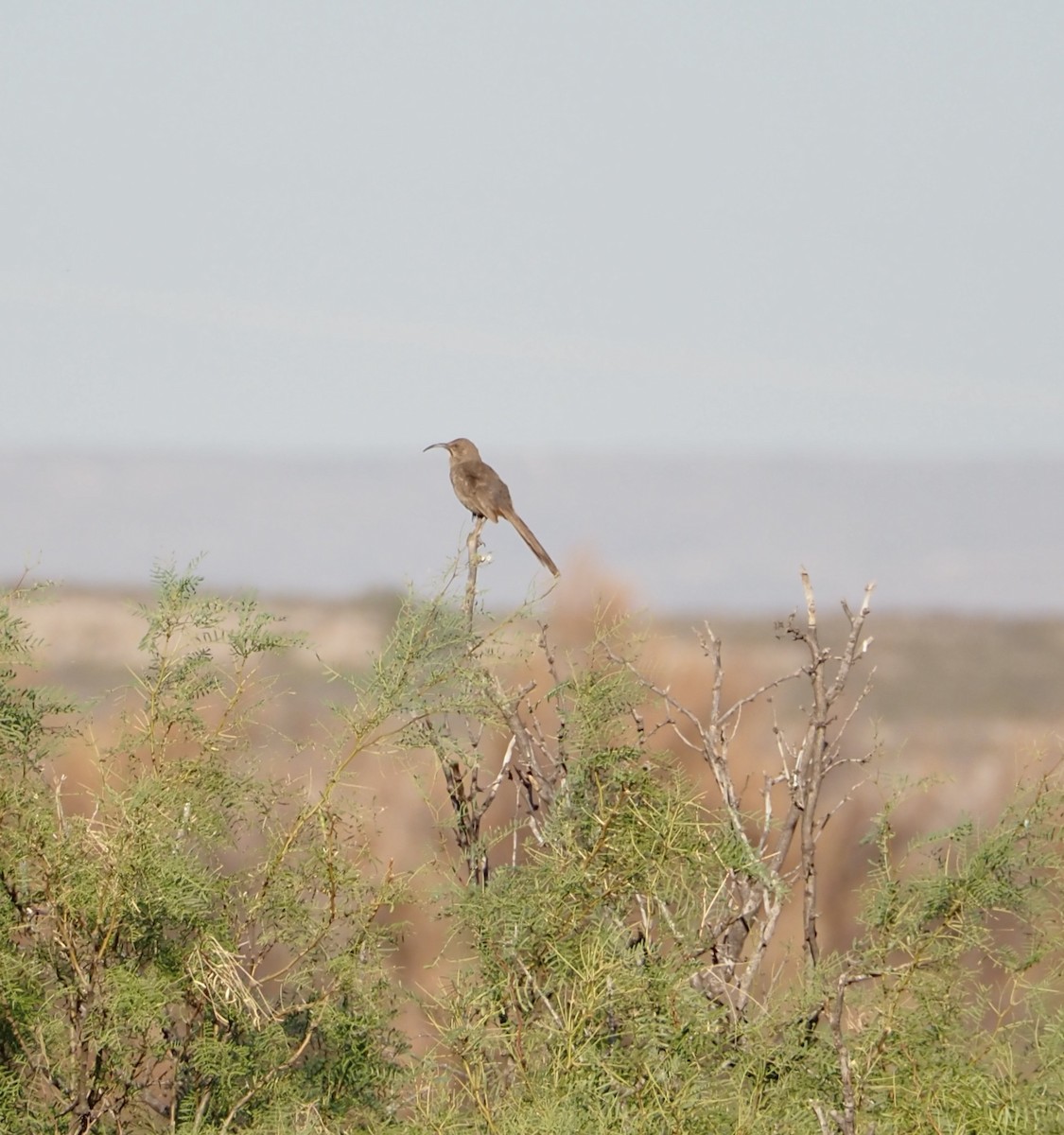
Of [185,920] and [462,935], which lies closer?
[185,920]

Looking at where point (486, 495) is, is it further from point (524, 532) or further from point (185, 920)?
point (185, 920)

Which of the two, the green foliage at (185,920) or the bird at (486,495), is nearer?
the green foliage at (185,920)

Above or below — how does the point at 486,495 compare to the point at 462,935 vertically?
above

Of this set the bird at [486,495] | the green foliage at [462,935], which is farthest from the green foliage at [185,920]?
the bird at [486,495]

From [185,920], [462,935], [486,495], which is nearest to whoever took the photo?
[185,920]

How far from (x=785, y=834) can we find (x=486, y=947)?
0.79m

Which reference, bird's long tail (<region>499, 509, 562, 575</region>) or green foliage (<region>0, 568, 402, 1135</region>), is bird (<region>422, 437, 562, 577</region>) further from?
green foliage (<region>0, 568, 402, 1135</region>)

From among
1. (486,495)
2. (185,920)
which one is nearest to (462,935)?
(185,920)

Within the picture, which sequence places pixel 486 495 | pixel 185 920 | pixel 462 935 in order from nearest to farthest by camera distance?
1. pixel 185 920
2. pixel 462 935
3. pixel 486 495

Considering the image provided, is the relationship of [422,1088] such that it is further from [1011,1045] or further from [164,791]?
[1011,1045]

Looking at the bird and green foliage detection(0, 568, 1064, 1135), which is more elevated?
the bird

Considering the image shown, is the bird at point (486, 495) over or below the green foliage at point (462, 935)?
over

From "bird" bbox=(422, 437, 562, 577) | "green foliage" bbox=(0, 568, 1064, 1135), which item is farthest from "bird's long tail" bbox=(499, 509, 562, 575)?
"green foliage" bbox=(0, 568, 1064, 1135)

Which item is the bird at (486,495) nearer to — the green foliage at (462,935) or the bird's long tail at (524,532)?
the bird's long tail at (524,532)
